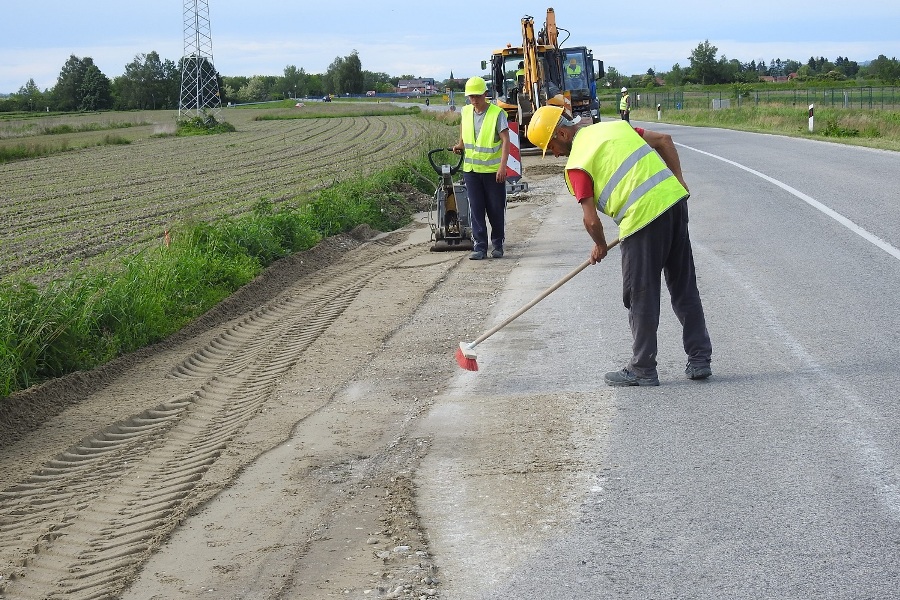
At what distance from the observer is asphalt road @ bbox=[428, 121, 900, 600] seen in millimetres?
3930

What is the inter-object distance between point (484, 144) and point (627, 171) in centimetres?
562

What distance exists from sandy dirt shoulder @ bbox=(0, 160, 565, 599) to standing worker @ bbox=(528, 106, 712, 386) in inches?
34.2

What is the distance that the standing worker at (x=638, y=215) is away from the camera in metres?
6.20

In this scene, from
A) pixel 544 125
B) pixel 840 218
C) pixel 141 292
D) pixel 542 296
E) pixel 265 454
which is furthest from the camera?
pixel 840 218

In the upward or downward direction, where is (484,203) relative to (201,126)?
downward

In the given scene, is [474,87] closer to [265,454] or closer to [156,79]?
[265,454]

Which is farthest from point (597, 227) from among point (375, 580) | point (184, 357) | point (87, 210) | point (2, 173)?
point (2, 173)

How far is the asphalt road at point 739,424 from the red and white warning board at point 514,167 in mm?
4582

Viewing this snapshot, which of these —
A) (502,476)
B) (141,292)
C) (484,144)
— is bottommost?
(502,476)

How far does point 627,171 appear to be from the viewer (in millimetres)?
6203

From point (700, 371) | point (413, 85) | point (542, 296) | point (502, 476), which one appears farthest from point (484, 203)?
point (413, 85)

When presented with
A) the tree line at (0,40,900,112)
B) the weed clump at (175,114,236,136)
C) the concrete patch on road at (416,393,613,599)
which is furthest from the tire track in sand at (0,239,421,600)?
the tree line at (0,40,900,112)

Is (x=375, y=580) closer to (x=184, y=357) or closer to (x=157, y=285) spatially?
(x=184, y=357)

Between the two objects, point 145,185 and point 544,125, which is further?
point 145,185
